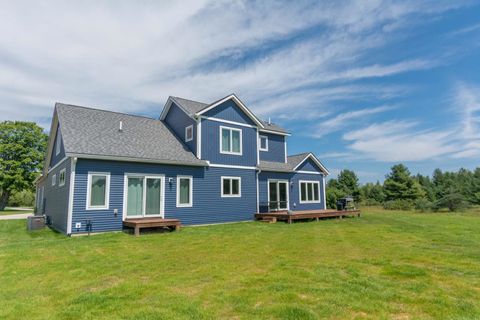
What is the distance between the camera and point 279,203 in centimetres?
1762

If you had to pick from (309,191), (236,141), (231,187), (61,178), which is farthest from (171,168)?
(309,191)

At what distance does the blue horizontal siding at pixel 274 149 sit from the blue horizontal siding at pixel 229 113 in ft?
9.09

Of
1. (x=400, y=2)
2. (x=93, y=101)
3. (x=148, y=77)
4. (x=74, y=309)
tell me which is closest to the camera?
(x=74, y=309)

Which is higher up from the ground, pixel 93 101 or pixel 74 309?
pixel 93 101

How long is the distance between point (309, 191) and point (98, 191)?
44.3ft

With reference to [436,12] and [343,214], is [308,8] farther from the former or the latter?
[343,214]

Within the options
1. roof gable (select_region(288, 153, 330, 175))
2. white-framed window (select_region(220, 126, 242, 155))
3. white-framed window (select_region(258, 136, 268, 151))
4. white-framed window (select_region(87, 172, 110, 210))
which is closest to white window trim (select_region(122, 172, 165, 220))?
white-framed window (select_region(87, 172, 110, 210))

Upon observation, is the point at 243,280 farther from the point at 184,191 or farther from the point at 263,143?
the point at 263,143

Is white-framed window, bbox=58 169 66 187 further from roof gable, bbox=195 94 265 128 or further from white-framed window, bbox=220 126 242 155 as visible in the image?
white-framed window, bbox=220 126 242 155

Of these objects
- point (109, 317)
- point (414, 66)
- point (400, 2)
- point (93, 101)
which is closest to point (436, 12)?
point (400, 2)

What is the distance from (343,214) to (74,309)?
54.0 feet

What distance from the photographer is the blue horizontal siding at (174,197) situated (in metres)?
10.7

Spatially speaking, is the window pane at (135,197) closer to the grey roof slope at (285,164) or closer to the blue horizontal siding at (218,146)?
the blue horizontal siding at (218,146)

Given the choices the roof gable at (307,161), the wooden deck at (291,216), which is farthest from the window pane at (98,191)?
the roof gable at (307,161)
